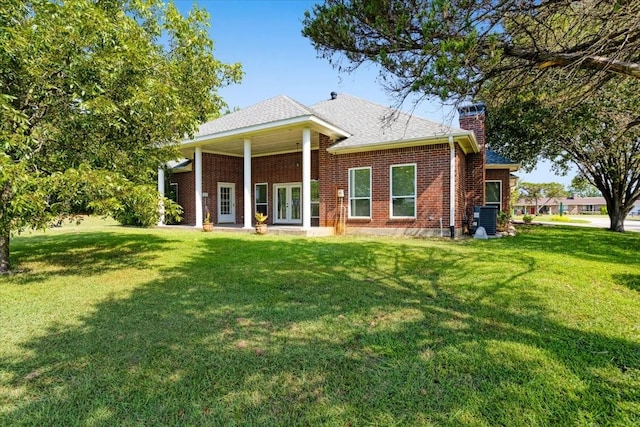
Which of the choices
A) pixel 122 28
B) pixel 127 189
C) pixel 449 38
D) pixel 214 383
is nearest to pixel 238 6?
pixel 122 28

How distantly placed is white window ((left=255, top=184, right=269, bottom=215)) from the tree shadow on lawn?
21.0 ft

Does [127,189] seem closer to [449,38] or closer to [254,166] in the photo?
[449,38]

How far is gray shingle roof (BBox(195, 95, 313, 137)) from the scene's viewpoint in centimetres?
1255

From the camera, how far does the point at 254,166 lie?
58.9 ft

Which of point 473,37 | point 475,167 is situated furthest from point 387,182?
point 473,37

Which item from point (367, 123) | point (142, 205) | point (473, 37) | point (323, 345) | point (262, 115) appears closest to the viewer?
point (323, 345)

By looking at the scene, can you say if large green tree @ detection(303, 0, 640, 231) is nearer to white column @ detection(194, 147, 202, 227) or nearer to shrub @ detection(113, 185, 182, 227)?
shrub @ detection(113, 185, 182, 227)

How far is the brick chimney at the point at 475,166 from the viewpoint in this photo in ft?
47.0

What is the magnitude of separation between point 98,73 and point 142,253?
4.61m

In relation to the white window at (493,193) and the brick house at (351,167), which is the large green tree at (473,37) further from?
the white window at (493,193)

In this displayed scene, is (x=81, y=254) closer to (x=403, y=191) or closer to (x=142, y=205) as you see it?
(x=142, y=205)

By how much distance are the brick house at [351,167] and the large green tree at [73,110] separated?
5609 millimetres

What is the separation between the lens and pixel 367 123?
1452 centimetres

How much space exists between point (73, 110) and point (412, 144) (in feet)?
31.7
